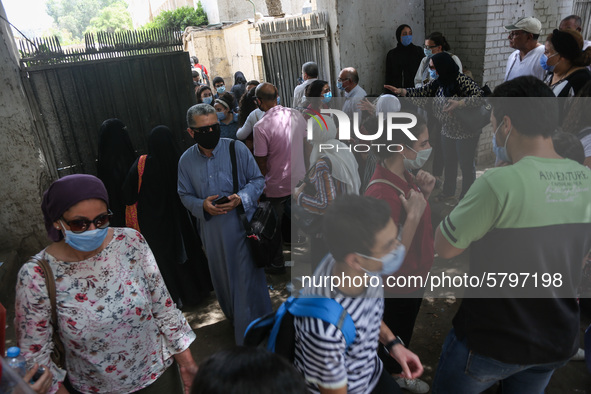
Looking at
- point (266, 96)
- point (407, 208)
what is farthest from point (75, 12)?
point (407, 208)

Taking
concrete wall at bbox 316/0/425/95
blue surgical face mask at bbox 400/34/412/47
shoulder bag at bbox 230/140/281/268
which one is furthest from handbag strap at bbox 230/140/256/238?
blue surgical face mask at bbox 400/34/412/47

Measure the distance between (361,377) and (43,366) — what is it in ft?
4.34

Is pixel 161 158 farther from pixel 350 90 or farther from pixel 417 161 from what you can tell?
pixel 350 90

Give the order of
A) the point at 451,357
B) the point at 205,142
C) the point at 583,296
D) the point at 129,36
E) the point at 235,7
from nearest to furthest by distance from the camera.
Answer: the point at 451,357, the point at 205,142, the point at 583,296, the point at 129,36, the point at 235,7

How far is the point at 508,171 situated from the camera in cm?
164

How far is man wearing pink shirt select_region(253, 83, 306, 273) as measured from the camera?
409 cm

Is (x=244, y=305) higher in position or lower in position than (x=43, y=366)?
lower

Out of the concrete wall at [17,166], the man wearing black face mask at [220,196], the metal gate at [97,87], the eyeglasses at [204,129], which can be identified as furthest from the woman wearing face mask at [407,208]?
the concrete wall at [17,166]

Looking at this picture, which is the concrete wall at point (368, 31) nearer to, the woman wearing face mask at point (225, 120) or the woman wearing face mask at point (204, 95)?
the woman wearing face mask at point (204, 95)

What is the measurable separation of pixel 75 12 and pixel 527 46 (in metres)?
111

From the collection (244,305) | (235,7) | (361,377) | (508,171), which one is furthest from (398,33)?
(235,7)

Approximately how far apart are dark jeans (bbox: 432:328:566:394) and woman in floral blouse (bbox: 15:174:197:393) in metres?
1.34

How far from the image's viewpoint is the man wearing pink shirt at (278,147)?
13.4 feet

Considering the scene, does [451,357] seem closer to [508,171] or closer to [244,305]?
[508,171]
